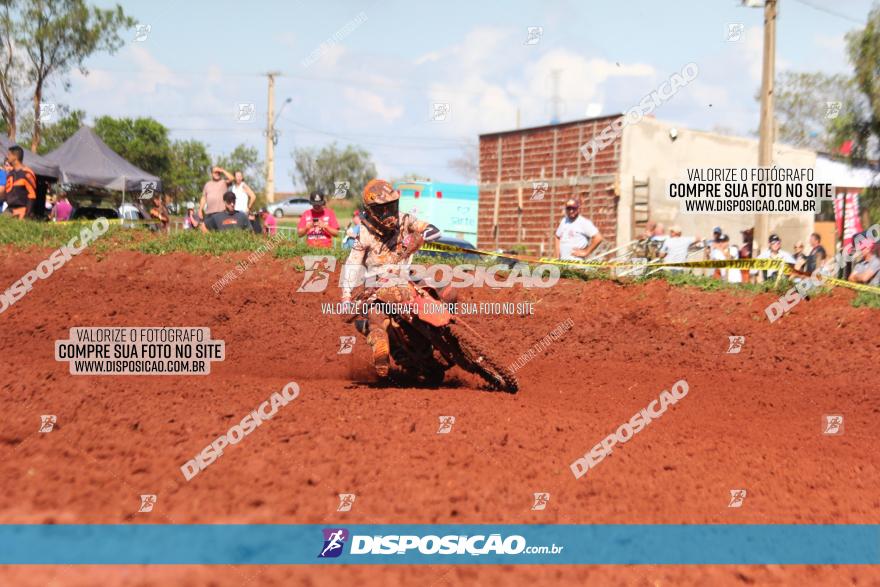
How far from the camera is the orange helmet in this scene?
850cm

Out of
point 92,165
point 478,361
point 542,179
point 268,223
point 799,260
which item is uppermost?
point 542,179

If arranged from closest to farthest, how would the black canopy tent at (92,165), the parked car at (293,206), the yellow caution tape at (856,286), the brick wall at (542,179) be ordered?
1. the yellow caution tape at (856,286)
2. the black canopy tent at (92,165)
3. the brick wall at (542,179)
4. the parked car at (293,206)

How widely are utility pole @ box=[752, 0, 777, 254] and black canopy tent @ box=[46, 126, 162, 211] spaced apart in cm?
1756

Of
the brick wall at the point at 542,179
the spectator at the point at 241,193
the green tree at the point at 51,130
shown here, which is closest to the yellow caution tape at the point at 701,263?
the spectator at the point at 241,193

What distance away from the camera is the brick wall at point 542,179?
28.6 metres

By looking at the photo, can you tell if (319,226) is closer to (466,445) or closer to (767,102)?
(767,102)

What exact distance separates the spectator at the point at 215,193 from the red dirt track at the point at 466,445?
5.25m

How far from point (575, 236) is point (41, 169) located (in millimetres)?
15542

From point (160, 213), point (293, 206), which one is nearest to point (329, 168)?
point (293, 206)

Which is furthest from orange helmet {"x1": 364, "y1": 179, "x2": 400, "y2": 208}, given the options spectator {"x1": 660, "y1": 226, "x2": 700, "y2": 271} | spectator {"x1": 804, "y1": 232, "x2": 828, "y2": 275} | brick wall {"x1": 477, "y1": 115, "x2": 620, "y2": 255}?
brick wall {"x1": 477, "y1": 115, "x2": 620, "y2": 255}

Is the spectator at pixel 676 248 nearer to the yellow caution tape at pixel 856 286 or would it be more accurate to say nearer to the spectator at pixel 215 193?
the yellow caution tape at pixel 856 286

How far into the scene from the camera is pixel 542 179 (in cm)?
3114

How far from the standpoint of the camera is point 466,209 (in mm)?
34125

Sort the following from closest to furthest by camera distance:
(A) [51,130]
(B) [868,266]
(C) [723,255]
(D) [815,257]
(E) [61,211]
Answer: (B) [868,266] < (D) [815,257] < (C) [723,255] < (E) [61,211] < (A) [51,130]
